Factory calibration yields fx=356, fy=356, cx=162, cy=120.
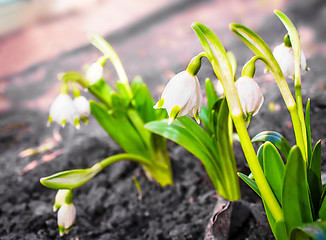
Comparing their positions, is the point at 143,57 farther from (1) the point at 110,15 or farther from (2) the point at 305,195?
(2) the point at 305,195

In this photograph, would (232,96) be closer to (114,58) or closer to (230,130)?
(230,130)

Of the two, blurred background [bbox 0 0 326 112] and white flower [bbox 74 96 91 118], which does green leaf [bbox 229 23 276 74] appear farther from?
blurred background [bbox 0 0 326 112]

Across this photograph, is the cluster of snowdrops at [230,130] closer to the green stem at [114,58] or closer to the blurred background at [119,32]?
the green stem at [114,58]

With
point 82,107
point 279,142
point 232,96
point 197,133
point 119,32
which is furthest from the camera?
point 119,32

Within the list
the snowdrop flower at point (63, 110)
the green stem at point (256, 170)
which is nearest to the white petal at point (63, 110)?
the snowdrop flower at point (63, 110)

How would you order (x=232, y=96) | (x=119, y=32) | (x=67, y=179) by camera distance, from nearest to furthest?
1. (x=232, y=96)
2. (x=67, y=179)
3. (x=119, y=32)

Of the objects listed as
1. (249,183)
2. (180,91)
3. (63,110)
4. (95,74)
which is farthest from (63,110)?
(249,183)

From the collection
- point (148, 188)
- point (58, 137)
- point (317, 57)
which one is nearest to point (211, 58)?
point (148, 188)

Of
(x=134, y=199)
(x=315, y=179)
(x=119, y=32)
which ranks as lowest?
(x=134, y=199)

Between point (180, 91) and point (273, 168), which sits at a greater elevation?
point (180, 91)
